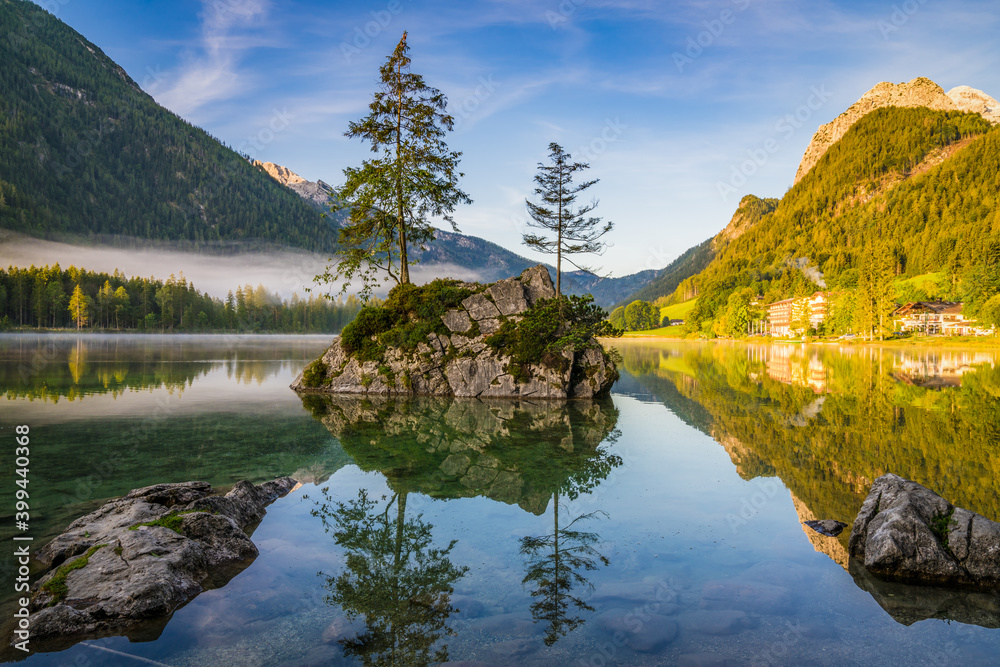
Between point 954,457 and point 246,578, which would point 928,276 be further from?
point 246,578

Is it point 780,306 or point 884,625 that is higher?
point 780,306

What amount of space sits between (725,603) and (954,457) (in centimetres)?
1147

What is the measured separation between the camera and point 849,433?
16734 millimetres

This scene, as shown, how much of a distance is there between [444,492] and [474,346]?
58.4 ft

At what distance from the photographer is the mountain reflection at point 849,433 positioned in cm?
1087

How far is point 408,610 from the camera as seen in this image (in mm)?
6438

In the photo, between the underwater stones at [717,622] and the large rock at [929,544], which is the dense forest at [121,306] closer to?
the large rock at [929,544]

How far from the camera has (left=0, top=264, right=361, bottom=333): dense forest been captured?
11631 cm

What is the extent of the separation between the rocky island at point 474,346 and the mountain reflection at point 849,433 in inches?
225

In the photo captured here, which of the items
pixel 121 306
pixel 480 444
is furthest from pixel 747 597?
pixel 121 306

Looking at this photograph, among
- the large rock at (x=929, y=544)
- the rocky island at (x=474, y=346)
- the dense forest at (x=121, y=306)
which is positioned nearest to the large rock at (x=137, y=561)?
the large rock at (x=929, y=544)

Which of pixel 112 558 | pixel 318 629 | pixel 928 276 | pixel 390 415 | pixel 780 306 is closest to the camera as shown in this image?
pixel 318 629

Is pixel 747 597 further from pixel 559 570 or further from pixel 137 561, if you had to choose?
pixel 137 561

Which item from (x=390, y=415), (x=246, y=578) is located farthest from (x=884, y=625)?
(x=390, y=415)
